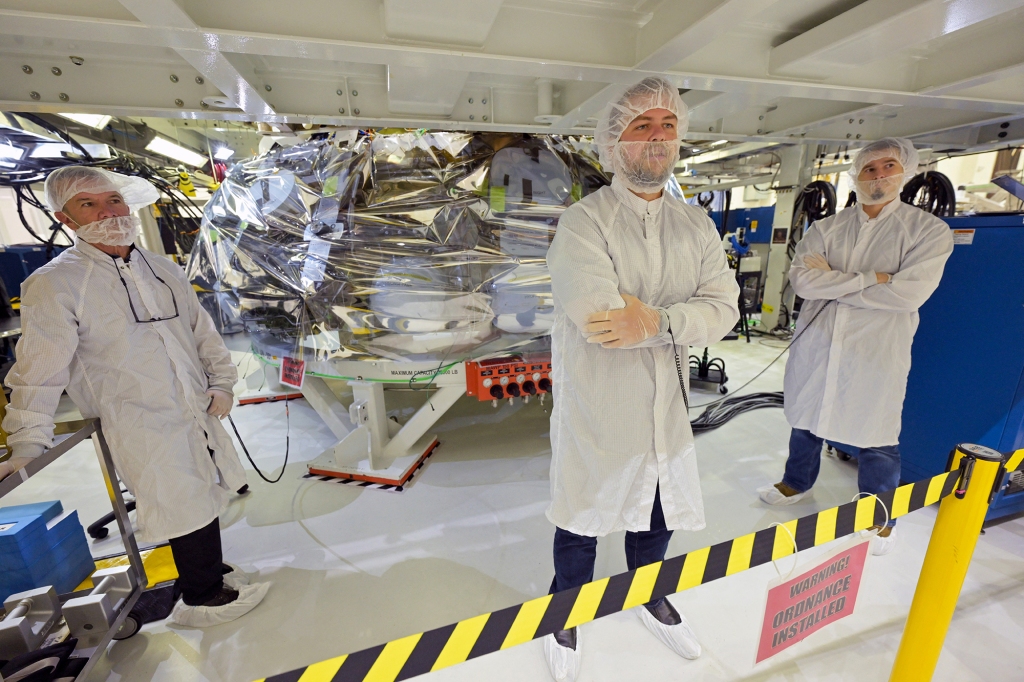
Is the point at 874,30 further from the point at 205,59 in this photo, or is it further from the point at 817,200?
the point at 817,200

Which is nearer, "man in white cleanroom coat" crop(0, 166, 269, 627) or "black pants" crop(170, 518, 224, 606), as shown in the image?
"man in white cleanroom coat" crop(0, 166, 269, 627)

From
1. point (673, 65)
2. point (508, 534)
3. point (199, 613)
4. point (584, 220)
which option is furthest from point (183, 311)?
point (673, 65)

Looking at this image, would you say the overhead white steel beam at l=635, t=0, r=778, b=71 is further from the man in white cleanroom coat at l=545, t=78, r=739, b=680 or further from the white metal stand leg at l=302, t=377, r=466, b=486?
the white metal stand leg at l=302, t=377, r=466, b=486

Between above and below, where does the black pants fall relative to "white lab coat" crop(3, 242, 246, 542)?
below

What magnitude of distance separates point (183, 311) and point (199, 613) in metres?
1.14

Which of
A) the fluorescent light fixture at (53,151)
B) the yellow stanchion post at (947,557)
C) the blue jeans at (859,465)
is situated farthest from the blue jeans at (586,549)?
A: the fluorescent light fixture at (53,151)

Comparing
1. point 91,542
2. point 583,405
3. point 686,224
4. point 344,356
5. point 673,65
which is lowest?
point 91,542

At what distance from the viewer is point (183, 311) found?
1625mm

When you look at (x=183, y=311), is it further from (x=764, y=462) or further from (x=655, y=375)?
(x=764, y=462)

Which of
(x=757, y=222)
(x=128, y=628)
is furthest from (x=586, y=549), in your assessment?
(x=757, y=222)

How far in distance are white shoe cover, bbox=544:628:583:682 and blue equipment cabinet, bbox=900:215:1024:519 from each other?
78.0 inches

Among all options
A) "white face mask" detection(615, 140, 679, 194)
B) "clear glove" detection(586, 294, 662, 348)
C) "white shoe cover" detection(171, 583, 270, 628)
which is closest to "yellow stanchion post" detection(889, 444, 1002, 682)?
Answer: "clear glove" detection(586, 294, 662, 348)

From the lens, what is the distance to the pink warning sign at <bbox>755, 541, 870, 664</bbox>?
0.93 metres

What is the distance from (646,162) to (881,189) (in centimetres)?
131
